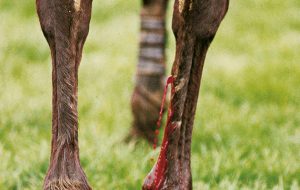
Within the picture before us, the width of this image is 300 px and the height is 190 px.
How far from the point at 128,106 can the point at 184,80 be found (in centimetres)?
248

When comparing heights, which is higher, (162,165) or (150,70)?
(150,70)

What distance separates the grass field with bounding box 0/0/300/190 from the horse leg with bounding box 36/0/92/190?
73 centimetres

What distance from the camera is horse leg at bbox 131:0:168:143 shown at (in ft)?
11.4

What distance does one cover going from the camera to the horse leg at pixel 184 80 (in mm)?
1998

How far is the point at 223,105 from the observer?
4.48 metres

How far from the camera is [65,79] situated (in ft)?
6.44

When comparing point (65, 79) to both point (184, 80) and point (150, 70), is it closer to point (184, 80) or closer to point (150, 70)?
point (184, 80)

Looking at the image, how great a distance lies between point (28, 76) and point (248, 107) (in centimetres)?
184

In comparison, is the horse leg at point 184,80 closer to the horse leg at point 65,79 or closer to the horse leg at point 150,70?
the horse leg at point 65,79

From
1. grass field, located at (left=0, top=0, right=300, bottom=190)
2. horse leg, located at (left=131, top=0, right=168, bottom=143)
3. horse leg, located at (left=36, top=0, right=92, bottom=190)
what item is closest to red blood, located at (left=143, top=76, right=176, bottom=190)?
horse leg, located at (left=36, top=0, right=92, bottom=190)

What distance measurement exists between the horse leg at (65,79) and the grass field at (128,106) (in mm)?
733

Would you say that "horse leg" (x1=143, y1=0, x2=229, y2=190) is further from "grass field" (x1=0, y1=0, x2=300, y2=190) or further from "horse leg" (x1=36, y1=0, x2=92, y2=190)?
"grass field" (x1=0, y1=0, x2=300, y2=190)

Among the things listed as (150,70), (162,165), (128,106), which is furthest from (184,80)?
(128,106)

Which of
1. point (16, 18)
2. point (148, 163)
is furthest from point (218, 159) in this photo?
point (16, 18)
